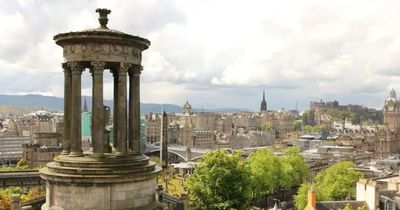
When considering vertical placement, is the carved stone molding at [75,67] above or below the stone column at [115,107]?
above

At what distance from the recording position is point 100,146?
14781 mm

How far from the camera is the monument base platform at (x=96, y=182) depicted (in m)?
14.3

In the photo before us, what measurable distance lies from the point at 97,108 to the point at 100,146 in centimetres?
112

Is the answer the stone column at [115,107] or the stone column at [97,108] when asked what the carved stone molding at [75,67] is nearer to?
the stone column at [97,108]

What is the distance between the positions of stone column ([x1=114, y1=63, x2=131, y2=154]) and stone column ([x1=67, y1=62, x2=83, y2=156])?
1159 millimetres

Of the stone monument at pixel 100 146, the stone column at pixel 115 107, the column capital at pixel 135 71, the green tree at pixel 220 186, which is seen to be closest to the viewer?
the stone monument at pixel 100 146

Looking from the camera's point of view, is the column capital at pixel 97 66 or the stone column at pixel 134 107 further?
the stone column at pixel 134 107

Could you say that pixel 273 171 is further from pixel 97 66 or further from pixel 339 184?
pixel 97 66

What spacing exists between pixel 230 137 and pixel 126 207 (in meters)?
157

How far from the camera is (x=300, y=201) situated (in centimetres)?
5212

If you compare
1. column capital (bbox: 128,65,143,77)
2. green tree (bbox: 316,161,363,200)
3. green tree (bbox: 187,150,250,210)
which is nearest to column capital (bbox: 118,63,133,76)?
column capital (bbox: 128,65,143,77)

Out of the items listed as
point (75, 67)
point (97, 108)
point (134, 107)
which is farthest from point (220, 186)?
point (75, 67)

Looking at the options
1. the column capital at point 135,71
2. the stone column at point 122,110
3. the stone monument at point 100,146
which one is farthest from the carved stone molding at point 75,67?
the column capital at point 135,71

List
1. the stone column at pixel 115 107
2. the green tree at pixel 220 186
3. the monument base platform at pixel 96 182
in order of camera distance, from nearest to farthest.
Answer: the monument base platform at pixel 96 182
the stone column at pixel 115 107
the green tree at pixel 220 186
